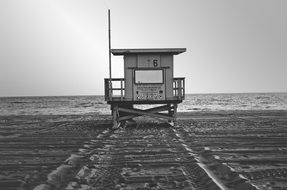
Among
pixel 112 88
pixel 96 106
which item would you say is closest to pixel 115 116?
pixel 112 88

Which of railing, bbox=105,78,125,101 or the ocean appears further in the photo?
the ocean

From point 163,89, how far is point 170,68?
1.22 m

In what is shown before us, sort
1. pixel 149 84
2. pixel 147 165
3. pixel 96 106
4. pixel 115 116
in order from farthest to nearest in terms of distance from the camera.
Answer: pixel 96 106, pixel 115 116, pixel 149 84, pixel 147 165

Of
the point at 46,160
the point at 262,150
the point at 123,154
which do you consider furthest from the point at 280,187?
the point at 46,160

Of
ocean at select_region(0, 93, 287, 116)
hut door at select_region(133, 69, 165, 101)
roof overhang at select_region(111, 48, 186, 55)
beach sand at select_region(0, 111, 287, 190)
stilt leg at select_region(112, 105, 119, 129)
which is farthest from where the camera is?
ocean at select_region(0, 93, 287, 116)

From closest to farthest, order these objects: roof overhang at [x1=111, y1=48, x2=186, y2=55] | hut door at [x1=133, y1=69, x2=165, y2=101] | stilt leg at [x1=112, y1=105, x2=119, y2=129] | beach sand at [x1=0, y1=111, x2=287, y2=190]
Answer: beach sand at [x1=0, y1=111, x2=287, y2=190] → roof overhang at [x1=111, y1=48, x2=186, y2=55] → hut door at [x1=133, y1=69, x2=165, y2=101] → stilt leg at [x1=112, y1=105, x2=119, y2=129]

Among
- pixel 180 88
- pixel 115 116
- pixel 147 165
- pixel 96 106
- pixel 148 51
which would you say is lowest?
pixel 96 106

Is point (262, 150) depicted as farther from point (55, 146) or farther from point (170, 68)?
point (170, 68)

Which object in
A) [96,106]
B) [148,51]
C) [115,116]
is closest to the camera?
[148,51]

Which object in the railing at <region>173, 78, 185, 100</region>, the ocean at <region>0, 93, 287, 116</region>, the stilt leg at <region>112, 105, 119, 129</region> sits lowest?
the ocean at <region>0, 93, 287, 116</region>

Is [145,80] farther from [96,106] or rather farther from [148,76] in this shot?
[96,106]

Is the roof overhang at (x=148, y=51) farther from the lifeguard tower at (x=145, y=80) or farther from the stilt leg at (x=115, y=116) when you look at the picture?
the stilt leg at (x=115, y=116)

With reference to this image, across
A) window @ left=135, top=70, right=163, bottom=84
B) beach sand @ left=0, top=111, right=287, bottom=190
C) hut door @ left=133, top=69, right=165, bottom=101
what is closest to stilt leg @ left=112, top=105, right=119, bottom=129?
hut door @ left=133, top=69, right=165, bottom=101

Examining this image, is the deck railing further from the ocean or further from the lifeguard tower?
the ocean
